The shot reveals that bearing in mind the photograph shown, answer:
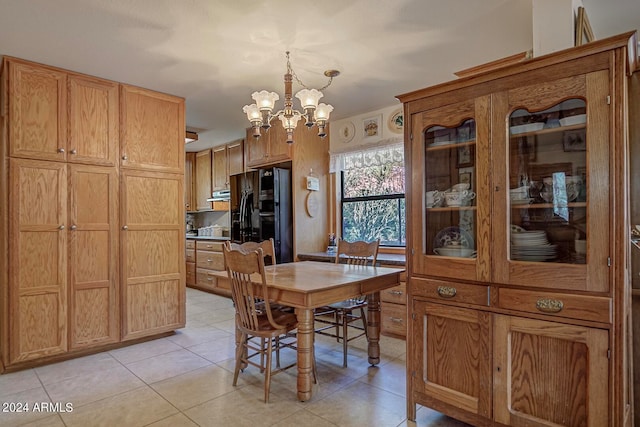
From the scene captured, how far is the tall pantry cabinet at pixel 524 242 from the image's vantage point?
149cm

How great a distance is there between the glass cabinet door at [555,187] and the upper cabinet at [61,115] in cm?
320

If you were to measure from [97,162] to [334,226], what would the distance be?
2765 millimetres

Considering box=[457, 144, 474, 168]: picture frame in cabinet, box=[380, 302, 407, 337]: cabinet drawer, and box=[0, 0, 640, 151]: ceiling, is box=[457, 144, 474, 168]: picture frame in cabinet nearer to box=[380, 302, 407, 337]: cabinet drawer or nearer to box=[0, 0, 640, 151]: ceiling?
box=[0, 0, 640, 151]: ceiling

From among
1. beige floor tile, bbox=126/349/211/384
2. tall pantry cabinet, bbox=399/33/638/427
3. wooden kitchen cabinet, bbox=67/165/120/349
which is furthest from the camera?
wooden kitchen cabinet, bbox=67/165/120/349

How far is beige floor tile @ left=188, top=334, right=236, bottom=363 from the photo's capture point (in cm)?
305

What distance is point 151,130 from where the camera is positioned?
3.53m

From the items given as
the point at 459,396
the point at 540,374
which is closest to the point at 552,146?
the point at 540,374

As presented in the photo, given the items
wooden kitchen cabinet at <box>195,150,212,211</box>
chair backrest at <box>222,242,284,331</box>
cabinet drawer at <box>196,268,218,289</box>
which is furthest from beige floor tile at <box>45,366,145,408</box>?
wooden kitchen cabinet at <box>195,150,212,211</box>

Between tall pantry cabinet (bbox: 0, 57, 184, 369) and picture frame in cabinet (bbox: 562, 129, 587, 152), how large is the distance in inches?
133

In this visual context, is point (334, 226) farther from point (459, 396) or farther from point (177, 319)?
point (459, 396)

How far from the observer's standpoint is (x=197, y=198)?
666 centimetres

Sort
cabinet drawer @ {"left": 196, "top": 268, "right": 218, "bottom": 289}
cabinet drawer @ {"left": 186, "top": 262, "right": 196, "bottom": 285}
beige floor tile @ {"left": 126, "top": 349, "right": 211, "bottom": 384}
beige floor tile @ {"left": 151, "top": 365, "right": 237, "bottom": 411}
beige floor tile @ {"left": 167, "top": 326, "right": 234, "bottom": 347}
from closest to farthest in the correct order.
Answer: beige floor tile @ {"left": 151, "top": 365, "right": 237, "bottom": 411}, beige floor tile @ {"left": 126, "top": 349, "right": 211, "bottom": 384}, beige floor tile @ {"left": 167, "top": 326, "right": 234, "bottom": 347}, cabinet drawer @ {"left": 196, "top": 268, "right": 218, "bottom": 289}, cabinet drawer @ {"left": 186, "top": 262, "right": 196, "bottom": 285}

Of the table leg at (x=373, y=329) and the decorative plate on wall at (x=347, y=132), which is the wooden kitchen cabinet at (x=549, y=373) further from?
the decorative plate on wall at (x=347, y=132)

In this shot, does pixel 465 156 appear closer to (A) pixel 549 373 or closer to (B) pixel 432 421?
(A) pixel 549 373
